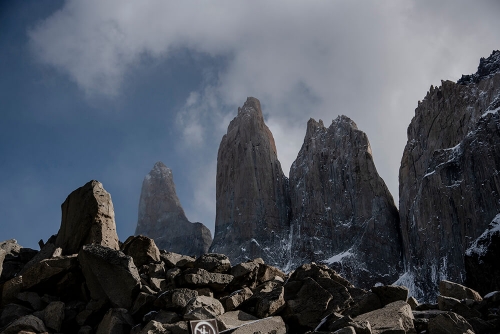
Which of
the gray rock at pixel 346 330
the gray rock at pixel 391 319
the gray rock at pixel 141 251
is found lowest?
the gray rock at pixel 346 330

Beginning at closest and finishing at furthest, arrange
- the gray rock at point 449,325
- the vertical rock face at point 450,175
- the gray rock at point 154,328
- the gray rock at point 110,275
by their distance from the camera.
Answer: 1. the gray rock at point 449,325
2. the gray rock at point 154,328
3. the gray rock at point 110,275
4. the vertical rock face at point 450,175

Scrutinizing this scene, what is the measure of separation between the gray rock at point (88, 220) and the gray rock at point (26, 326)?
5.11m

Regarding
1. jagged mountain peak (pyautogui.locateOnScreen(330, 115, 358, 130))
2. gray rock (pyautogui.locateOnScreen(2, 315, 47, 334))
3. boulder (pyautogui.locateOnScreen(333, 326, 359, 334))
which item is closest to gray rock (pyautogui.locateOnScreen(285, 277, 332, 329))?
boulder (pyautogui.locateOnScreen(333, 326, 359, 334))

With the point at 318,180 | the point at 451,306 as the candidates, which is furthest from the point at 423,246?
the point at 451,306

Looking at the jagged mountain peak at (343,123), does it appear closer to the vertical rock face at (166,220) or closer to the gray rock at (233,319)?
the vertical rock face at (166,220)

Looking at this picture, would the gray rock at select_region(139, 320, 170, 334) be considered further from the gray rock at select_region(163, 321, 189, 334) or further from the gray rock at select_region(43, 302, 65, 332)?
the gray rock at select_region(43, 302, 65, 332)

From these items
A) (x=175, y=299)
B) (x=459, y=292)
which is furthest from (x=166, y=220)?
(x=175, y=299)

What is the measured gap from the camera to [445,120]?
319 feet

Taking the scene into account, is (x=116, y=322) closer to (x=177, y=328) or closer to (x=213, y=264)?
(x=177, y=328)

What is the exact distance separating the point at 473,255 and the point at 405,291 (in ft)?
86.4

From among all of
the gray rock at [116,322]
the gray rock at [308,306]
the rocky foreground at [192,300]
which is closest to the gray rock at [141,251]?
the rocky foreground at [192,300]

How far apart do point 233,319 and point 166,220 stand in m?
149

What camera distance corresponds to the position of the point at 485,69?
10281 cm

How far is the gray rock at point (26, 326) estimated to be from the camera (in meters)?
13.9
